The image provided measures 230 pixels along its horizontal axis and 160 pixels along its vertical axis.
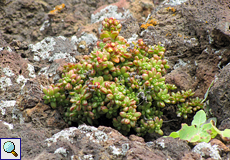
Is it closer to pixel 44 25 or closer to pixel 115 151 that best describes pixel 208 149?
pixel 115 151

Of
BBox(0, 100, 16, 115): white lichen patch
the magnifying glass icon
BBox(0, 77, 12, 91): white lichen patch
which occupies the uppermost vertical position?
BBox(0, 77, 12, 91): white lichen patch

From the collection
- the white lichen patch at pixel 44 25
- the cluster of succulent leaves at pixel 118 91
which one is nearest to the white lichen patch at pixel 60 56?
the cluster of succulent leaves at pixel 118 91

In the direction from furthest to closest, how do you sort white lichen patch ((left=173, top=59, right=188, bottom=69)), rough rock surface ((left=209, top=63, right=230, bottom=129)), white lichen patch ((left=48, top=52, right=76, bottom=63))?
white lichen patch ((left=48, top=52, right=76, bottom=63)) < white lichen patch ((left=173, top=59, right=188, bottom=69)) < rough rock surface ((left=209, top=63, right=230, bottom=129))

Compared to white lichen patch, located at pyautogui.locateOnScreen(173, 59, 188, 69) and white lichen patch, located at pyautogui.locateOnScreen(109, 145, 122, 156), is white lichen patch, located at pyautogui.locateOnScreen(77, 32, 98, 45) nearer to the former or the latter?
white lichen patch, located at pyautogui.locateOnScreen(173, 59, 188, 69)

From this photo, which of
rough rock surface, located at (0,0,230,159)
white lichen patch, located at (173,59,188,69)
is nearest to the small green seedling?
rough rock surface, located at (0,0,230,159)

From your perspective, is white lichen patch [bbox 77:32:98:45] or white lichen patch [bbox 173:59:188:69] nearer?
white lichen patch [bbox 173:59:188:69]

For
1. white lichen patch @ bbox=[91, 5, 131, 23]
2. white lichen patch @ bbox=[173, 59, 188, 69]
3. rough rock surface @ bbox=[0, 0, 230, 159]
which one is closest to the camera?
rough rock surface @ bbox=[0, 0, 230, 159]

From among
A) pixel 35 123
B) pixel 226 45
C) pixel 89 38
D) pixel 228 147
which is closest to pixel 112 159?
pixel 228 147

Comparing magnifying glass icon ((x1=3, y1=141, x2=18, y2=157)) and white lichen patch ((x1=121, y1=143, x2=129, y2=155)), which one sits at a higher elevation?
white lichen patch ((x1=121, y1=143, x2=129, y2=155))
